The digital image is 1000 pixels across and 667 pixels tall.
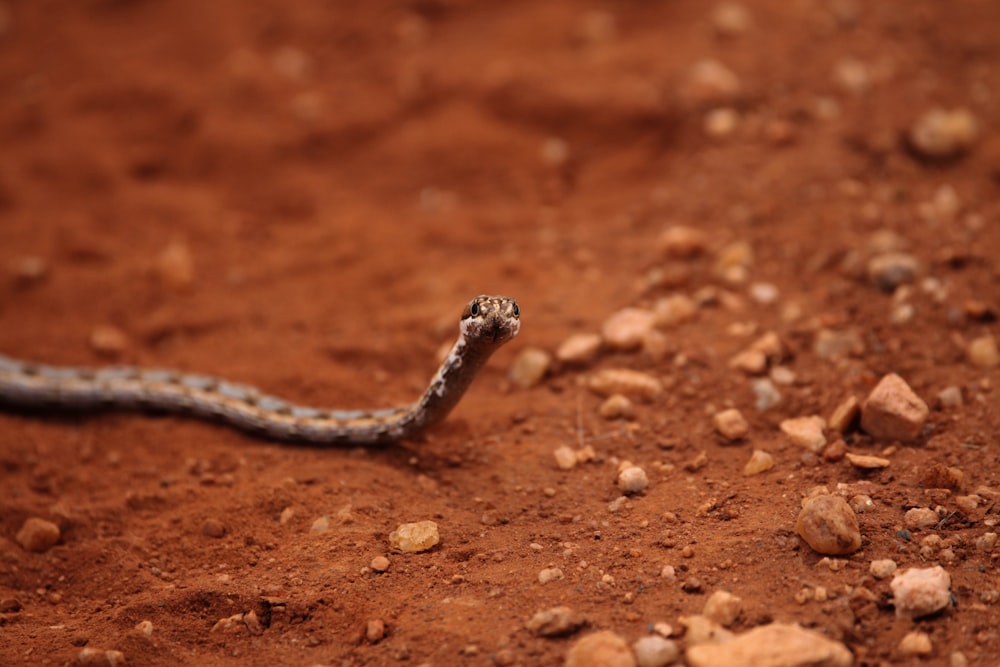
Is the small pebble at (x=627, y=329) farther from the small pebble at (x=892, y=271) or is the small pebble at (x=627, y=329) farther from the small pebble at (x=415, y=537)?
the small pebble at (x=415, y=537)

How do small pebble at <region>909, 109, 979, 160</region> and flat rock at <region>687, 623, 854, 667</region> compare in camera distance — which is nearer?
flat rock at <region>687, 623, 854, 667</region>

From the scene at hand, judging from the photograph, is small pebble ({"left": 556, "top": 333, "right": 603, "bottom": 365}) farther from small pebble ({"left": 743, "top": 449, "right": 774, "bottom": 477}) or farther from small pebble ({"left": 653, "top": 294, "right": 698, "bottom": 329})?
small pebble ({"left": 743, "top": 449, "right": 774, "bottom": 477})

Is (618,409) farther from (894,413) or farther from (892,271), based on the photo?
(892,271)

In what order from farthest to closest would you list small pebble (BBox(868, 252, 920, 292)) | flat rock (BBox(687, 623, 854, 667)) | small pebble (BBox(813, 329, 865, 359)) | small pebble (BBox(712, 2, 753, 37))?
small pebble (BBox(712, 2, 753, 37)) < small pebble (BBox(868, 252, 920, 292)) < small pebble (BBox(813, 329, 865, 359)) < flat rock (BBox(687, 623, 854, 667))

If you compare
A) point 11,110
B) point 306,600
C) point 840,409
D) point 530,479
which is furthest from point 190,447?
point 11,110

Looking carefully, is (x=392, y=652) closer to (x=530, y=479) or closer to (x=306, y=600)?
(x=306, y=600)

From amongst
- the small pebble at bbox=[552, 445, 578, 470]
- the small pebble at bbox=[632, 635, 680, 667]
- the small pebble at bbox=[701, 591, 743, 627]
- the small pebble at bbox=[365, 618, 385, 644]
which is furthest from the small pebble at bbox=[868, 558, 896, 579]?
the small pebble at bbox=[365, 618, 385, 644]
